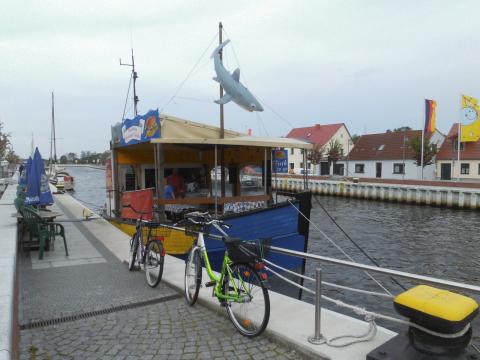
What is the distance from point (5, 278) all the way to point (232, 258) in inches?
109

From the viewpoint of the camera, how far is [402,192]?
29.3 m

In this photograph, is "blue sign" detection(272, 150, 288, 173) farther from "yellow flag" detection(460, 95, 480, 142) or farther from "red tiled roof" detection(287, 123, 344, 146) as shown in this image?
"red tiled roof" detection(287, 123, 344, 146)

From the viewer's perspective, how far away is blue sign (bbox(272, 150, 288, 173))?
1009 cm

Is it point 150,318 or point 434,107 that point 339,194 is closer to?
point 434,107

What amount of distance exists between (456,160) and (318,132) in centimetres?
2227

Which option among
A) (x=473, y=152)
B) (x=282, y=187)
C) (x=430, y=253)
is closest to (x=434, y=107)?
(x=473, y=152)

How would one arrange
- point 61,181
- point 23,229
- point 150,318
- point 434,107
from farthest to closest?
point 61,181 < point 434,107 < point 23,229 < point 150,318

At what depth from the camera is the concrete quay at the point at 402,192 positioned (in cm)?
2520

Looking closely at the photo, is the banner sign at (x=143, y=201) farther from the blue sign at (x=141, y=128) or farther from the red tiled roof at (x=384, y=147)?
the red tiled roof at (x=384, y=147)

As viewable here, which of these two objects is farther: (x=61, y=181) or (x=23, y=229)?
(x=61, y=181)

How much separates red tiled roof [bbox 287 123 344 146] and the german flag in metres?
20.6

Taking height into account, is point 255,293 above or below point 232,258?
below

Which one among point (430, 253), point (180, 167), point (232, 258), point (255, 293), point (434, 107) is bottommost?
point (430, 253)

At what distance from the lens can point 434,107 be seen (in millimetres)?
33312
